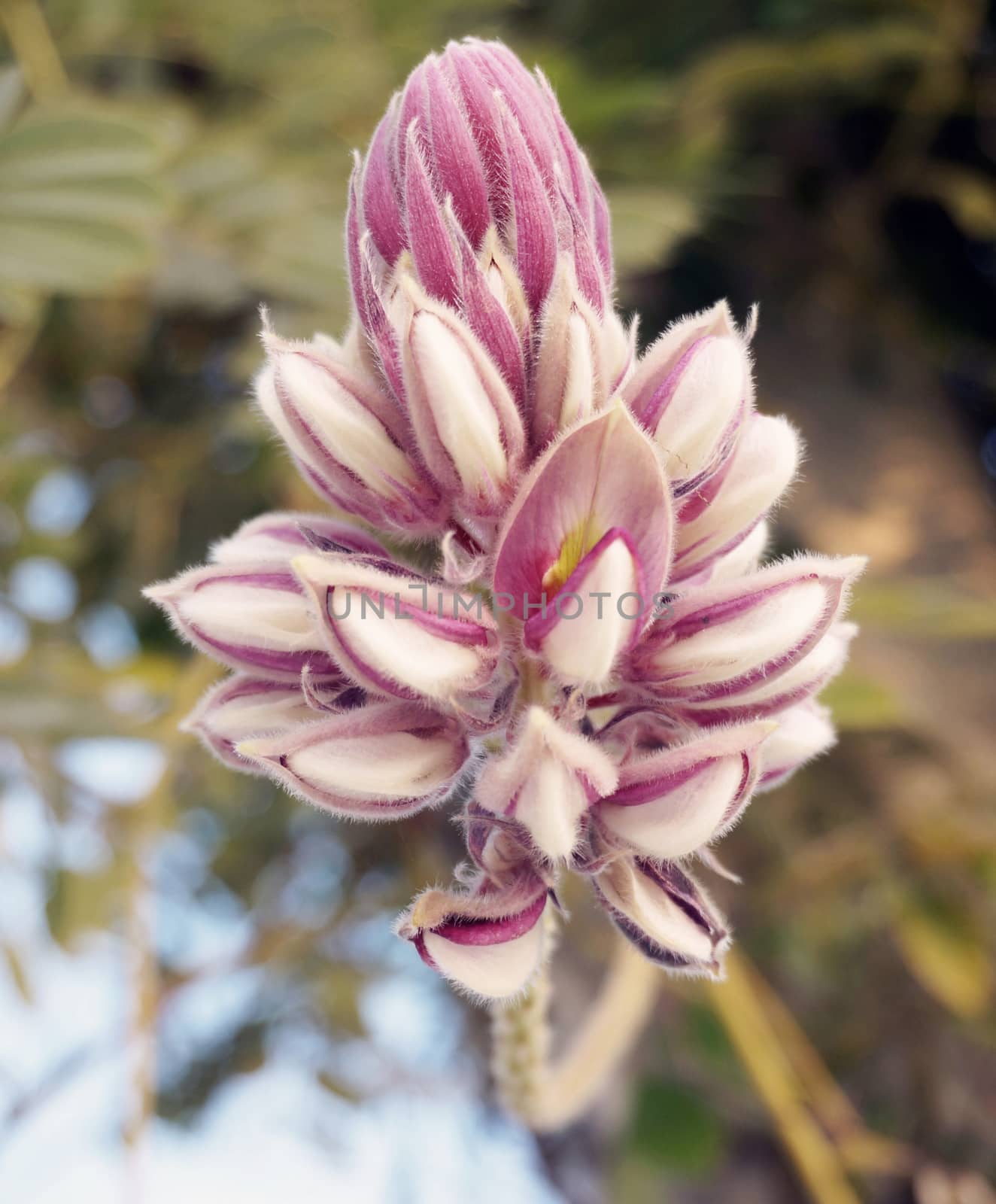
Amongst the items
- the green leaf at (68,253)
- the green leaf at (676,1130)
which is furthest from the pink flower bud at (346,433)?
the green leaf at (676,1130)

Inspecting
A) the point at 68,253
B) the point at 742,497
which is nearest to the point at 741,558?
the point at 742,497

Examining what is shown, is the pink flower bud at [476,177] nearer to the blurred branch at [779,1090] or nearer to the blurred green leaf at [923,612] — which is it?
the blurred green leaf at [923,612]

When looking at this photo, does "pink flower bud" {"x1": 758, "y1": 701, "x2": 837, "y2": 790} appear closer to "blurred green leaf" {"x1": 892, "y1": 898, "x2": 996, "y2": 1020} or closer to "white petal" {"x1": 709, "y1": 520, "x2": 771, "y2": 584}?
"white petal" {"x1": 709, "y1": 520, "x2": 771, "y2": 584}

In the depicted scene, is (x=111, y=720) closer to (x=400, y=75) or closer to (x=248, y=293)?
(x=248, y=293)

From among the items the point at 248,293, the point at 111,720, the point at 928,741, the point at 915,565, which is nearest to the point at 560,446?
the point at 111,720

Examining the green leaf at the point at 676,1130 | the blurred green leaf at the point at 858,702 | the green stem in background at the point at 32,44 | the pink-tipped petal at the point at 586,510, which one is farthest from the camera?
the green leaf at the point at 676,1130

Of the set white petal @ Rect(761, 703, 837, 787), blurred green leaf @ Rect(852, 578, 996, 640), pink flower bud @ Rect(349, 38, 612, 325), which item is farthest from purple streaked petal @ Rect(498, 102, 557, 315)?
blurred green leaf @ Rect(852, 578, 996, 640)
